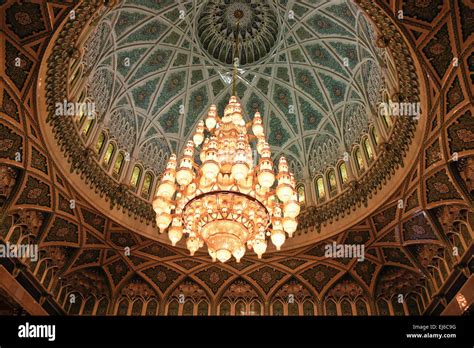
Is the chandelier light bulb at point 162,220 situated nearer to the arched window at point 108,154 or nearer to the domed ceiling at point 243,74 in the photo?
the arched window at point 108,154

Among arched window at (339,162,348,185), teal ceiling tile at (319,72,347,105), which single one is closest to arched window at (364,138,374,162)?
arched window at (339,162,348,185)

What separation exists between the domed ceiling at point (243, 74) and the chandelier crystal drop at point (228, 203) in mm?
6481

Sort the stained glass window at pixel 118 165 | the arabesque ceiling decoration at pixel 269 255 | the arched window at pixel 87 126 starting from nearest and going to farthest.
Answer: the arabesque ceiling decoration at pixel 269 255 < the arched window at pixel 87 126 < the stained glass window at pixel 118 165

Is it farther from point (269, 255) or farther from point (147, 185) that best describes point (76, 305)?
point (269, 255)

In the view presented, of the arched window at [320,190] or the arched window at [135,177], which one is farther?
the arched window at [320,190]

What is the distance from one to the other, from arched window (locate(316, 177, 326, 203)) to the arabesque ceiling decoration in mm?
1425

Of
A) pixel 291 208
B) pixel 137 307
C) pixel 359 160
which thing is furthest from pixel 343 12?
pixel 137 307

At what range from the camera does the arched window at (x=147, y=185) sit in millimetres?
16422

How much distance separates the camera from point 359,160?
50.1ft

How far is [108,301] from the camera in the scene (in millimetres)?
16516

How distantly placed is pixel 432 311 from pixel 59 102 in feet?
43.7

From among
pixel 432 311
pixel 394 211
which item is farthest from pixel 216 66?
pixel 432 311

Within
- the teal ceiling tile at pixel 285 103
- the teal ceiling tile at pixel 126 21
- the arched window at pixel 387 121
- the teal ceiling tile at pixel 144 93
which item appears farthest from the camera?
the teal ceiling tile at pixel 285 103

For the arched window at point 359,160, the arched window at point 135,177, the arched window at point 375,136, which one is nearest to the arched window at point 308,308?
the arched window at point 359,160
